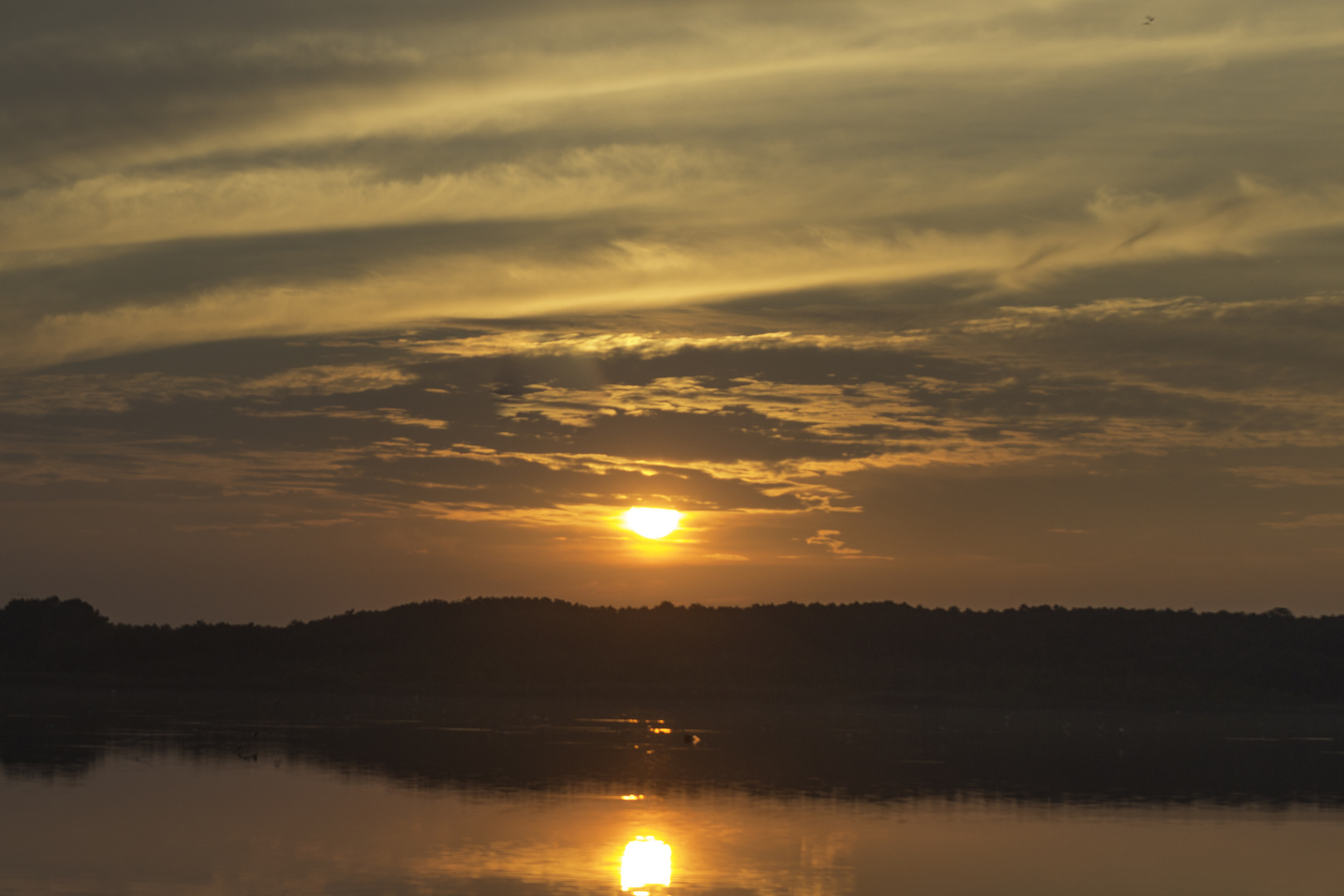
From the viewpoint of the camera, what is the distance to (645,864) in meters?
34.7

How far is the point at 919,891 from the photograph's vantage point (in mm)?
33188

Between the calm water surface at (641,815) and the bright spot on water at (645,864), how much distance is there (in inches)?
5.0

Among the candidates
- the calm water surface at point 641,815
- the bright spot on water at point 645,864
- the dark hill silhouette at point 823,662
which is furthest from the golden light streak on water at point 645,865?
the dark hill silhouette at point 823,662

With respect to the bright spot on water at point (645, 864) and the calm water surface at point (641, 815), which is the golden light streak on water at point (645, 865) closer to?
the bright spot on water at point (645, 864)

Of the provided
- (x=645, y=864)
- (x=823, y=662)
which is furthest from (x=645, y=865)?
(x=823, y=662)

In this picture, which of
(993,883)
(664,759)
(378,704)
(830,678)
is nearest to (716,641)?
(830,678)

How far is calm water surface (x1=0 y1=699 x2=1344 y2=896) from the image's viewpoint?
33.8 meters

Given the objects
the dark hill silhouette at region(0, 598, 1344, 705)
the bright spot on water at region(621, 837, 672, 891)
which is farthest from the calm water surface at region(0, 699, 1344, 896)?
the dark hill silhouette at region(0, 598, 1344, 705)

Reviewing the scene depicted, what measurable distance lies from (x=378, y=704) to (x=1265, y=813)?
104 m

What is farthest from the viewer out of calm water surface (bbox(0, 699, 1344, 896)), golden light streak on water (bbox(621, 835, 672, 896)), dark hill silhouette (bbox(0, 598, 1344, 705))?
dark hill silhouette (bbox(0, 598, 1344, 705))

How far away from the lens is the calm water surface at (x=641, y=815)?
3384cm

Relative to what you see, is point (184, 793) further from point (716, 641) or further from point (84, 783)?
point (716, 641)

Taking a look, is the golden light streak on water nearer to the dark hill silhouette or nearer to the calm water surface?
the calm water surface

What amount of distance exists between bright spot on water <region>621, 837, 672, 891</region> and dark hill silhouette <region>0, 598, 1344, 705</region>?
134732mm
